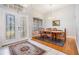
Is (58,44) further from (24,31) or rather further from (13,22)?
(13,22)

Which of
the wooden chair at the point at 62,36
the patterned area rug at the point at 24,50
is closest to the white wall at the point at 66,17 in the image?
the wooden chair at the point at 62,36

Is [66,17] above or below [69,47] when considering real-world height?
above

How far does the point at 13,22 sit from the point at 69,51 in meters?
1.23

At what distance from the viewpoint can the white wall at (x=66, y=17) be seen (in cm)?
198

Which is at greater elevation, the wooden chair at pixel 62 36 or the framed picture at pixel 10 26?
the framed picture at pixel 10 26

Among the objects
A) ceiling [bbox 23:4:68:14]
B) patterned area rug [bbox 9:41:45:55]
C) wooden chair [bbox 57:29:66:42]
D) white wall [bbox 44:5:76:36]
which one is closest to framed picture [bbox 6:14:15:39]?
patterned area rug [bbox 9:41:45:55]

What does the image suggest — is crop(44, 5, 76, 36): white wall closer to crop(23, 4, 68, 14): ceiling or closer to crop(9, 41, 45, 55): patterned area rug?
crop(23, 4, 68, 14): ceiling

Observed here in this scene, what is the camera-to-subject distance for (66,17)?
1.99m

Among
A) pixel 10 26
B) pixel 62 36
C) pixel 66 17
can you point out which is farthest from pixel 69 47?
pixel 10 26

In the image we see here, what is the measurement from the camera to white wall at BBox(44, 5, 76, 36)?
6.50 feet

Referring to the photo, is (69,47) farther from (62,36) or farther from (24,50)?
(24,50)

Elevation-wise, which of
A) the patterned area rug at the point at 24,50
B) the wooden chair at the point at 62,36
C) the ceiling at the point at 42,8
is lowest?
the patterned area rug at the point at 24,50

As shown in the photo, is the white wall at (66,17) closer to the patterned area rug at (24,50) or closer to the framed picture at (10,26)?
the patterned area rug at (24,50)
